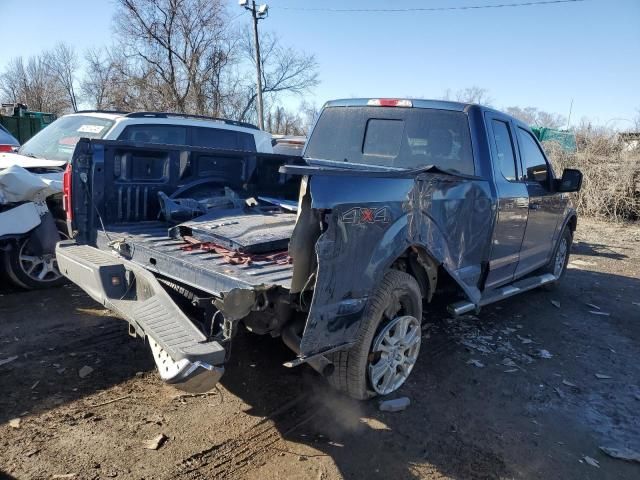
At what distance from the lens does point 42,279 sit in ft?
17.6

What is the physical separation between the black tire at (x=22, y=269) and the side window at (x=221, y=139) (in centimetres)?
245

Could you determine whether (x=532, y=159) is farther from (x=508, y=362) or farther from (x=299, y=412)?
(x=299, y=412)

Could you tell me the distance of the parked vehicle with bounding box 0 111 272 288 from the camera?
522 cm

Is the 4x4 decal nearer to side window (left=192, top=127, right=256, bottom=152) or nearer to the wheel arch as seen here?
the wheel arch

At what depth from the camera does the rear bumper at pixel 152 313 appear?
7.98 ft

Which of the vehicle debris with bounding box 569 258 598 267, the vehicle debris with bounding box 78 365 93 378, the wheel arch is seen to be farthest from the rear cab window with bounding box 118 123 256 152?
the vehicle debris with bounding box 569 258 598 267

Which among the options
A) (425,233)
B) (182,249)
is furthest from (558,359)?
(182,249)

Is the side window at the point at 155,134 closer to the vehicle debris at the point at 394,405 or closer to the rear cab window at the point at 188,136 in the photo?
the rear cab window at the point at 188,136

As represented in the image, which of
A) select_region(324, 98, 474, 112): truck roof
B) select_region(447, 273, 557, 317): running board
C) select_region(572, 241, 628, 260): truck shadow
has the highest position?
select_region(324, 98, 474, 112): truck roof

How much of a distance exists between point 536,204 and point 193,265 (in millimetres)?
3756

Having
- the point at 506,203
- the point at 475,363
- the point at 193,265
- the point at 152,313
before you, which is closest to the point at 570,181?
the point at 506,203

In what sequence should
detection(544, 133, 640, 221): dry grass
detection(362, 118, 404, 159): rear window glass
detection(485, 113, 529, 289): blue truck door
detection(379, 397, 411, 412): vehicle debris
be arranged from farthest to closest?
detection(544, 133, 640, 221): dry grass
detection(362, 118, 404, 159): rear window glass
detection(485, 113, 529, 289): blue truck door
detection(379, 397, 411, 412): vehicle debris

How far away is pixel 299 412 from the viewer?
333 cm

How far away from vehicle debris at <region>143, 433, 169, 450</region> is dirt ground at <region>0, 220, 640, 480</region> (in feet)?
0.13
